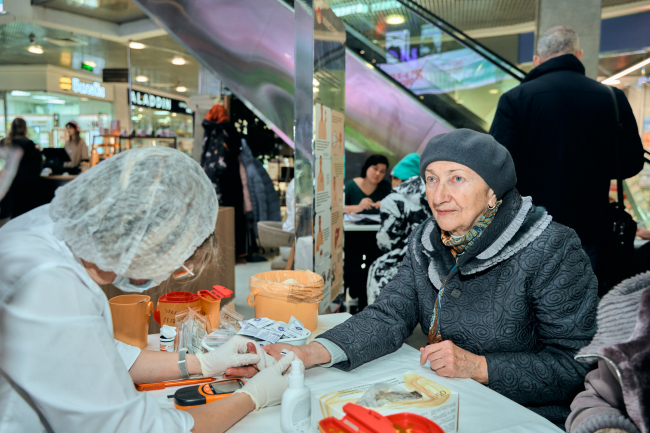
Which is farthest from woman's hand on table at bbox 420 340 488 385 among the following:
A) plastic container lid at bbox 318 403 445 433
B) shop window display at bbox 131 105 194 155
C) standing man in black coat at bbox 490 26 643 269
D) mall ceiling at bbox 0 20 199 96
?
shop window display at bbox 131 105 194 155

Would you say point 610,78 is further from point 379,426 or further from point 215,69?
point 379,426

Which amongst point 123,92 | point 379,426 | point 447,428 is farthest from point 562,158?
point 123,92

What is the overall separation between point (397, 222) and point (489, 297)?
6.31 ft

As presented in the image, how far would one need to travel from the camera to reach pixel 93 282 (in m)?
0.98

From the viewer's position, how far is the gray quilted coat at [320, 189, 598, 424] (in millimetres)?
1330

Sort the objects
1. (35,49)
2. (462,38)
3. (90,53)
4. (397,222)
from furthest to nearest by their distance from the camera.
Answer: (90,53)
(35,49)
(462,38)
(397,222)

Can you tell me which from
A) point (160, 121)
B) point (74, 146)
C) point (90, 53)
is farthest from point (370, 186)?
point (160, 121)

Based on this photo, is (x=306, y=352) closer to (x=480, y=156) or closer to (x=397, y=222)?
(x=480, y=156)

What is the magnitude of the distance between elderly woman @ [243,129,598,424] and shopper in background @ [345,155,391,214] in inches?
142

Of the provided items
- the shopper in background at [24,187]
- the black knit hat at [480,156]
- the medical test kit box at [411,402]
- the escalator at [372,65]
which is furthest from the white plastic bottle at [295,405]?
the escalator at [372,65]

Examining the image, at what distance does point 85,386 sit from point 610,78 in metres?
10.7

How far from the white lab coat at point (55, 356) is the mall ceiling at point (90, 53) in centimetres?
1010

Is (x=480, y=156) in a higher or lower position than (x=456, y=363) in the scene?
higher

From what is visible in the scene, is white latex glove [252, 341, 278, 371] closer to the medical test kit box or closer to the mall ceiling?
the medical test kit box
